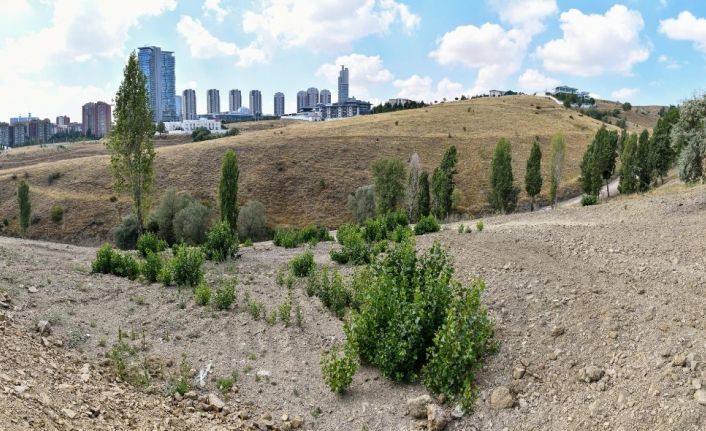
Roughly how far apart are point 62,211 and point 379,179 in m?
34.2

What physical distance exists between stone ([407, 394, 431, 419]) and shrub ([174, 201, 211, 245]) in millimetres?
36960

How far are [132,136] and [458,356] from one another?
18442 millimetres

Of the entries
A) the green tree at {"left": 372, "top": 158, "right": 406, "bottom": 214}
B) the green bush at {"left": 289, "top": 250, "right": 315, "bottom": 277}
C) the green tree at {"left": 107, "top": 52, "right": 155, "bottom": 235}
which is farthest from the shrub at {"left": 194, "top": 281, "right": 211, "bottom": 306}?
the green tree at {"left": 372, "top": 158, "right": 406, "bottom": 214}

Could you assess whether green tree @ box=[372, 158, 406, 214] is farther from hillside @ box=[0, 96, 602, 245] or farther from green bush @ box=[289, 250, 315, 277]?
green bush @ box=[289, 250, 315, 277]

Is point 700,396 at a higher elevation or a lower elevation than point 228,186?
lower

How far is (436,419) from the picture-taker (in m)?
7.16

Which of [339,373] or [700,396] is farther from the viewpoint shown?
[339,373]

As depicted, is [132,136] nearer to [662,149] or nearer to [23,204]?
[23,204]

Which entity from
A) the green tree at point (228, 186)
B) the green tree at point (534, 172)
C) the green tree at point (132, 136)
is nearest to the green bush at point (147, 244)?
the green tree at point (132, 136)

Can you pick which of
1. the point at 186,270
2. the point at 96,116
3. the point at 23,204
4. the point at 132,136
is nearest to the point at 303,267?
the point at 186,270

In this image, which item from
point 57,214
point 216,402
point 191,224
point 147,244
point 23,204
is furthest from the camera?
point 57,214

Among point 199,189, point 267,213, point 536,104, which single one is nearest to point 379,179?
point 267,213

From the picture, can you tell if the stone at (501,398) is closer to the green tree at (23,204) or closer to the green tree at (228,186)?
the green tree at (228,186)

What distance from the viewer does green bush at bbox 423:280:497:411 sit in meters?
7.59
